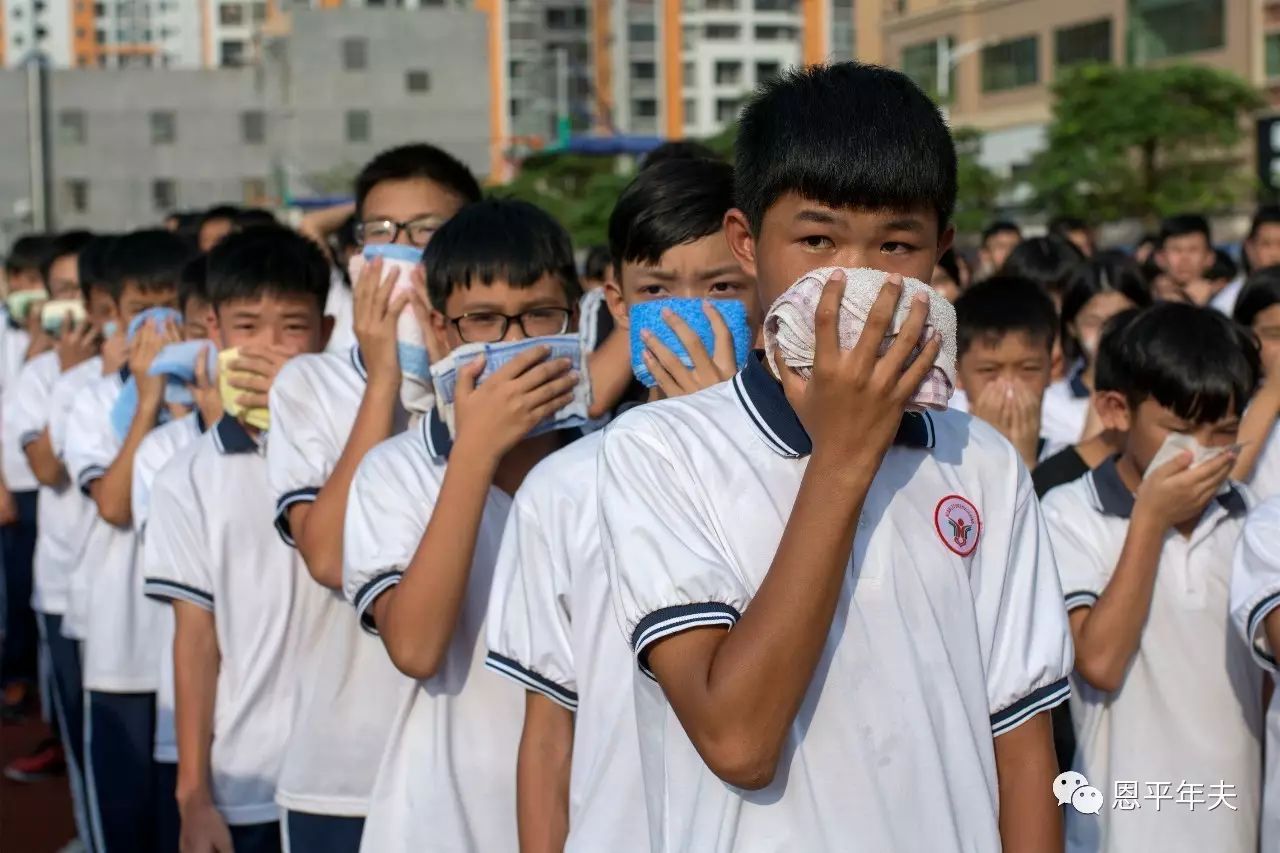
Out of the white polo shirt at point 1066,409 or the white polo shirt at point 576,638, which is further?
the white polo shirt at point 1066,409

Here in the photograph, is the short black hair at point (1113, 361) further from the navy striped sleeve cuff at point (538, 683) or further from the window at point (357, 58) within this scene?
the window at point (357, 58)

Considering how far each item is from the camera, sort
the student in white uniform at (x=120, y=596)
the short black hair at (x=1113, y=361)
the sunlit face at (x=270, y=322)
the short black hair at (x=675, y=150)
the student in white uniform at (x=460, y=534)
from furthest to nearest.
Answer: the student in white uniform at (x=120, y=596)
the short black hair at (x=675, y=150)
the sunlit face at (x=270, y=322)
the short black hair at (x=1113, y=361)
the student in white uniform at (x=460, y=534)

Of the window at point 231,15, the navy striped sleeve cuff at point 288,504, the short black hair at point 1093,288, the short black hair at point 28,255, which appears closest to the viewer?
the navy striped sleeve cuff at point 288,504

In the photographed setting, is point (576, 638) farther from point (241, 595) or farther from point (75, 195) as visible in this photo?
point (75, 195)

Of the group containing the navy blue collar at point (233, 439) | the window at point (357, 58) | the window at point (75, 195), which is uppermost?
the window at point (357, 58)

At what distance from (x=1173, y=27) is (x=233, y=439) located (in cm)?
3863

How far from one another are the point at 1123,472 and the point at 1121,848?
31.0 inches

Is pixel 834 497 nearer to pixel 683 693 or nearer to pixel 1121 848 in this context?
pixel 683 693

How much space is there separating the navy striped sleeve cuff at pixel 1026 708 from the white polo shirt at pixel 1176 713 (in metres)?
1.40

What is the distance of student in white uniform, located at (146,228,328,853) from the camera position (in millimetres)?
3801

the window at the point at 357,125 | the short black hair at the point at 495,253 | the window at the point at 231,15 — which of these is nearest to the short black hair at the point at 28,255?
the short black hair at the point at 495,253

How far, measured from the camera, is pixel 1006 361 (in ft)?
15.0

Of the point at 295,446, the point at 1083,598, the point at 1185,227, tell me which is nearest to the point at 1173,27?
the point at 1185,227

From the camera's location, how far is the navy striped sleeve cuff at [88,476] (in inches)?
225
